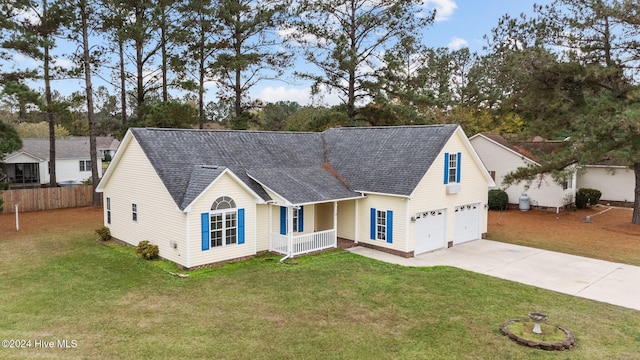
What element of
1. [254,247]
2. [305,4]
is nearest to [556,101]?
[305,4]

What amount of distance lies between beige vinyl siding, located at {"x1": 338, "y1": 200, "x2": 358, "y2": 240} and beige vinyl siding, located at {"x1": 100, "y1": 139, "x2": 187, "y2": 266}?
738cm

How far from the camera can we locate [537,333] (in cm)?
984

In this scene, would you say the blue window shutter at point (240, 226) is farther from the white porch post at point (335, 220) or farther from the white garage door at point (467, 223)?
the white garage door at point (467, 223)

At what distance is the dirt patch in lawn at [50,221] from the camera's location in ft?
70.2

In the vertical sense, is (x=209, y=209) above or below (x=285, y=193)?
below

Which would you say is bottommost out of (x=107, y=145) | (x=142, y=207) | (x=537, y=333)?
(x=537, y=333)

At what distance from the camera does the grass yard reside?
9.15 m

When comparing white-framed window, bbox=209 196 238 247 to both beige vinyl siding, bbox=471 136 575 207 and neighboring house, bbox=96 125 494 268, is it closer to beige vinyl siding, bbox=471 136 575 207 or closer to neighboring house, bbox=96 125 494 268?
neighboring house, bbox=96 125 494 268

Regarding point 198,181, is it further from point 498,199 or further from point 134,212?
point 498,199

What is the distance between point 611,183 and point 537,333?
2770cm

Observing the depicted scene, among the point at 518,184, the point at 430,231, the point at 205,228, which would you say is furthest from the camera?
the point at 518,184

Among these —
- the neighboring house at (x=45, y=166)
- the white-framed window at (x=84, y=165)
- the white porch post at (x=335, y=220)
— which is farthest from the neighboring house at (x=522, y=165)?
the neighboring house at (x=45, y=166)

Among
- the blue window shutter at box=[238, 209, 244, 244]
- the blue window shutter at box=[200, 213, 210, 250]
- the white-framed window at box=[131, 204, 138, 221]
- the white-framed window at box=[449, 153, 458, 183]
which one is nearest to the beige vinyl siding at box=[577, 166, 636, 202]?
the white-framed window at box=[449, 153, 458, 183]

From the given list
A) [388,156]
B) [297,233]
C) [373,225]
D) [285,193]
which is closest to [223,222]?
[285,193]
